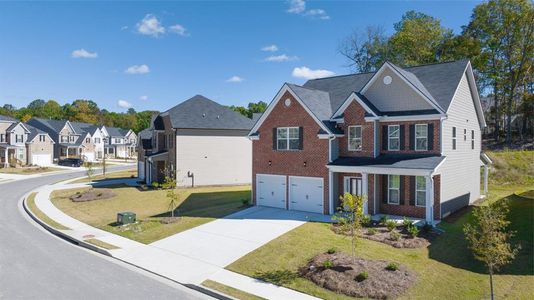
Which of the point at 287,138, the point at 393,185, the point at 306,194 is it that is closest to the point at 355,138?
the point at 393,185

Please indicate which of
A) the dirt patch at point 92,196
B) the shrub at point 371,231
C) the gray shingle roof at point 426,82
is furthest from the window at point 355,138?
the dirt patch at point 92,196

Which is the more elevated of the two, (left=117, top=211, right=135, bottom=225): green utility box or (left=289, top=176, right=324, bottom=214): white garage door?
(left=289, top=176, right=324, bottom=214): white garage door

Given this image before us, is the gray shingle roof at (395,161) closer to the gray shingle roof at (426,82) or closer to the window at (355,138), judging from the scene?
the window at (355,138)

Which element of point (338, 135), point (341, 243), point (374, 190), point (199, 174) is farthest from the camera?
point (199, 174)

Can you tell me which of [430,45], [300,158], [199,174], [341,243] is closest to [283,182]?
[300,158]

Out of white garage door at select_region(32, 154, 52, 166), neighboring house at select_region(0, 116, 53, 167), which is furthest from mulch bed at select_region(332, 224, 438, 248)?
white garage door at select_region(32, 154, 52, 166)

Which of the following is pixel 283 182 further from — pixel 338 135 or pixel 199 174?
pixel 199 174

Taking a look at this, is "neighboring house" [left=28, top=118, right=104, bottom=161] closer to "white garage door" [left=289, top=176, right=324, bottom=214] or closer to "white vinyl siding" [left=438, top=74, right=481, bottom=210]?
"white garage door" [left=289, top=176, right=324, bottom=214]

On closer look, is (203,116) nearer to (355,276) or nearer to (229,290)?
(229,290)
